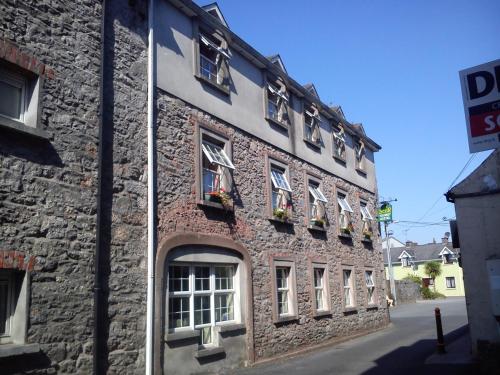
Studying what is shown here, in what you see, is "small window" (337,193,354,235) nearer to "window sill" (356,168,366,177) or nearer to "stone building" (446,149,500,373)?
"window sill" (356,168,366,177)

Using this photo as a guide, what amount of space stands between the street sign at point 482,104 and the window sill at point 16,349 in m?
6.37

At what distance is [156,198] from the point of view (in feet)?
33.4

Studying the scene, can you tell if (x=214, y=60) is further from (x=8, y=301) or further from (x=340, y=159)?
(x=340, y=159)

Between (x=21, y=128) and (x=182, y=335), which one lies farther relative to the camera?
(x=182, y=335)

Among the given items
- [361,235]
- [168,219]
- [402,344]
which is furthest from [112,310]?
[361,235]

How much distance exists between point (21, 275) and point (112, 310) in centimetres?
192

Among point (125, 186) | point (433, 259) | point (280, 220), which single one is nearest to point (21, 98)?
point (125, 186)

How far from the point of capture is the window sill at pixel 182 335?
9836 mm

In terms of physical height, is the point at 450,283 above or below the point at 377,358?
above

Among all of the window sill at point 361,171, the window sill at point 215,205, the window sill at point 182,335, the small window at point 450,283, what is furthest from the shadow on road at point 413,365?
the small window at point 450,283

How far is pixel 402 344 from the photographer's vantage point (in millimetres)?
16047

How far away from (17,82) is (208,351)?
263 inches

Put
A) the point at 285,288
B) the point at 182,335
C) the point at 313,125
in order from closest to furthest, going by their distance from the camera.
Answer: the point at 182,335 < the point at 285,288 < the point at 313,125

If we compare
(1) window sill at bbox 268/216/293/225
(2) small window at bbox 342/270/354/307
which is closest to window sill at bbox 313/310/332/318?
(2) small window at bbox 342/270/354/307
